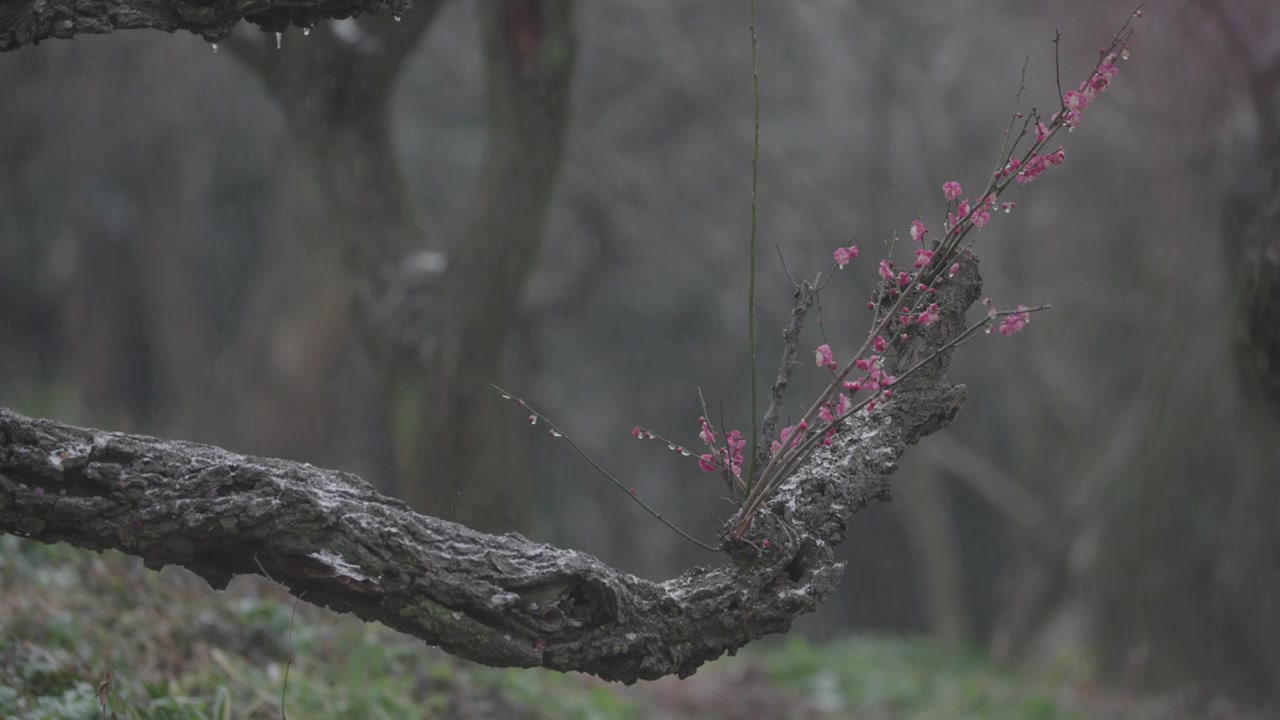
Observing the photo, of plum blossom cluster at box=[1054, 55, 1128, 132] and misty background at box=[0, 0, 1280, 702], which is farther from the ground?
→ misty background at box=[0, 0, 1280, 702]

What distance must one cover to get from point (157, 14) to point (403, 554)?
1.38 m

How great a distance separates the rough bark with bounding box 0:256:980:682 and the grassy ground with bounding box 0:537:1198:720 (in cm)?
86

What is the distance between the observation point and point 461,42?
45.3 feet

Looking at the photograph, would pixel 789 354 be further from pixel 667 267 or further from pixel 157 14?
pixel 667 267

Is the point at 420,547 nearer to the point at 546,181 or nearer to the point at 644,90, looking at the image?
the point at 546,181

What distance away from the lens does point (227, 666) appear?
4.26 m

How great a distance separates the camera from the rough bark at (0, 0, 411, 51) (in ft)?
8.14

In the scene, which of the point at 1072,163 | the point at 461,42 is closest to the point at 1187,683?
the point at 1072,163

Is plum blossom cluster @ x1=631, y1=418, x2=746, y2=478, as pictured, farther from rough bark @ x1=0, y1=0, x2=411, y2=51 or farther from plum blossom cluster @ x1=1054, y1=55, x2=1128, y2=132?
rough bark @ x1=0, y1=0, x2=411, y2=51

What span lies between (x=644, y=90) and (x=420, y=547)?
12.5 m

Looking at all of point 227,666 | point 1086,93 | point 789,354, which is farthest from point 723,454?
point 227,666

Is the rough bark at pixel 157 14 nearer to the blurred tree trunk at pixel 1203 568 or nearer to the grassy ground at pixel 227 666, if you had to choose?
the grassy ground at pixel 227 666

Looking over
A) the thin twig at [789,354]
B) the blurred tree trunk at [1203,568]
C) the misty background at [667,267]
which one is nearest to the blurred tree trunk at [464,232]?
the misty background at [667,267]

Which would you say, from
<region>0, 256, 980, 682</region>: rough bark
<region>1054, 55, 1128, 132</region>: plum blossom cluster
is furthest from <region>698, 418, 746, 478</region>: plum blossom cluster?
<region>1054, 55, 1128, 132</region>: plum blossom cluster
